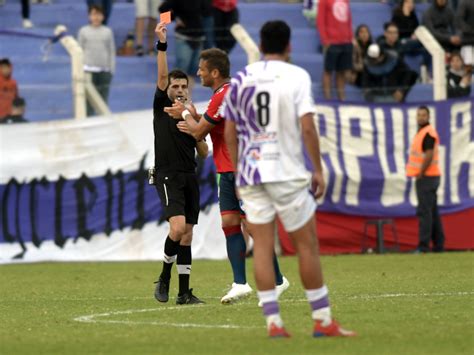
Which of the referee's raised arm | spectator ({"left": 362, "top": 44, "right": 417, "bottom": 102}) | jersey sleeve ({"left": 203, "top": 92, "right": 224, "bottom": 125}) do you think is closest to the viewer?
jersey sleeve ({"left": 203, "top": 92, "right": 224, "bottom": 125})

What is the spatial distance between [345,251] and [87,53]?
5.49m

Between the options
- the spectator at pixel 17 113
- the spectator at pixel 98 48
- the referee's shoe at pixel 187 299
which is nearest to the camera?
the referee's shoe at pixel 187 299

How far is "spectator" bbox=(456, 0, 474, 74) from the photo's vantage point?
925 inches

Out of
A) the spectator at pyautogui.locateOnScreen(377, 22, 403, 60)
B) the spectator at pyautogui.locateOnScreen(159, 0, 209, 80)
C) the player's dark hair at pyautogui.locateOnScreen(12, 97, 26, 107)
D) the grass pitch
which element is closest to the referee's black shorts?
the grass pitch

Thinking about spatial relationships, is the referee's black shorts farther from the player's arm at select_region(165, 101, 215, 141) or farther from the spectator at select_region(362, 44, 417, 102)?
the spectator at select_region(362, 44, 417, 102)

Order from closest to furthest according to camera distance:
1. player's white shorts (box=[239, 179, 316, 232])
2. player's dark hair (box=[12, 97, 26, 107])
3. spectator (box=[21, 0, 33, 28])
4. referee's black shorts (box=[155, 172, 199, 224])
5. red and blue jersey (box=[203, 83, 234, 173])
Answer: player's white shorts (box=[239, 179, 316, 232]), red and blue jersey (box=[203, 83, 234, 173]), referee's black shorts (box=[155, 172, 199, 224]), player's dark hair (box=[12, 97, 26, 107]), spectator (box=[21, 0, 33, 28])

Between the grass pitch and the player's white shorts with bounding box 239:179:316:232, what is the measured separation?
0.83 metres

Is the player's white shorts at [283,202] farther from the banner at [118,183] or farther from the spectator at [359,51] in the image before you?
the spectator at [359,51]

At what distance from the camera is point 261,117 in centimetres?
907

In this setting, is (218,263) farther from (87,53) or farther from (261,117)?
(261,117)

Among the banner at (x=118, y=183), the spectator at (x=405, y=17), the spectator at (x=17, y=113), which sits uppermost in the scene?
the spectator at (x=405, y=17)

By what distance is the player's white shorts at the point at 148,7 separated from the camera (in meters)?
24.8

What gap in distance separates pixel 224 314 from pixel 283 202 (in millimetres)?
2495

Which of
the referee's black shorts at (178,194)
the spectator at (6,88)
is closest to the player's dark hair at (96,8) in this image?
the spectator at (6,88)
